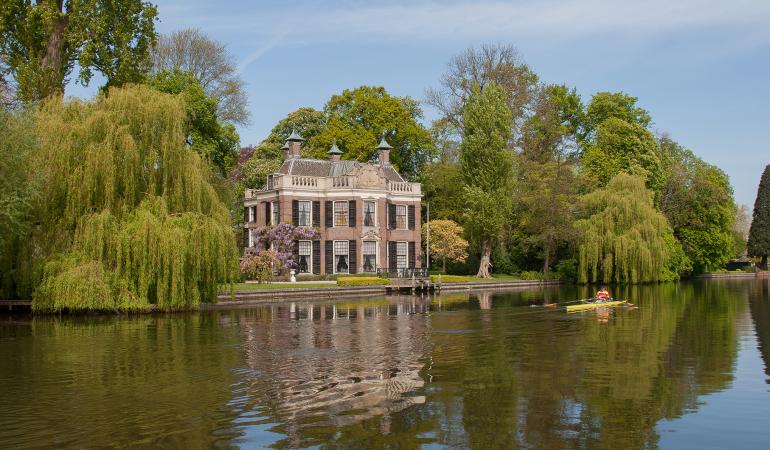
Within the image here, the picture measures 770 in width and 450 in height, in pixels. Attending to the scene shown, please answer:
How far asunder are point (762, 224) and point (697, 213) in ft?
73.3

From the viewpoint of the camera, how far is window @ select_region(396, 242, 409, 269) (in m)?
60.7

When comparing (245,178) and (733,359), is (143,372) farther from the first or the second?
(245,178)

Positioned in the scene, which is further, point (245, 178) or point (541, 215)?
point (245, 178)

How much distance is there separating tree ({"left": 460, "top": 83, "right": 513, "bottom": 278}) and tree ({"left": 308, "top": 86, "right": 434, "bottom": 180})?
9.43 m

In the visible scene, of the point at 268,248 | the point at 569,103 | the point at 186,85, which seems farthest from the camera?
the point at 569,103

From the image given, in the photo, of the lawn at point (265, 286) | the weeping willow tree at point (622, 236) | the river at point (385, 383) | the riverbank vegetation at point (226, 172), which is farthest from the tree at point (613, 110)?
the river at point (385, 383)

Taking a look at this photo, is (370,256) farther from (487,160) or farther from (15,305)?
(15,305)

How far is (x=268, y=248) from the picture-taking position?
187ft

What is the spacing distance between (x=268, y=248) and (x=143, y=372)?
39.4m

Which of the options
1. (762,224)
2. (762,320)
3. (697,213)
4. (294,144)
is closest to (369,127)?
(294,144)

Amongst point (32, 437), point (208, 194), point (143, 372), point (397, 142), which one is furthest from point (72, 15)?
point (397, 142)

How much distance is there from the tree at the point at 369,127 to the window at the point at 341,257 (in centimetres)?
964

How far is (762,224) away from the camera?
88.8 meters

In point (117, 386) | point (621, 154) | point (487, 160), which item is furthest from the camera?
point (621, 154)
